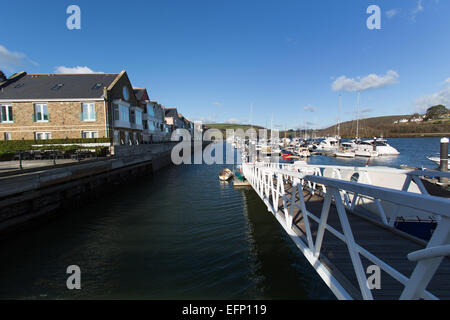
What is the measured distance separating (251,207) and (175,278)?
7486mm

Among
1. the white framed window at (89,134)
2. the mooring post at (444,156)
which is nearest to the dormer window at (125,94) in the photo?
the white framed window at (89,134)

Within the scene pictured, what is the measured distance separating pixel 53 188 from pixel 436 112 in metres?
193

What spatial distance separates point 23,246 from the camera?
8.41 meters

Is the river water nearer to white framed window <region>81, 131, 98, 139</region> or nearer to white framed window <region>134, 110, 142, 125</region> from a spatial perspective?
white framed window <region>81, 131, 98, 139</region>

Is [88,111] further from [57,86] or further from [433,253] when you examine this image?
[433,253]

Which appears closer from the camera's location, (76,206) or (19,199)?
(19,199)

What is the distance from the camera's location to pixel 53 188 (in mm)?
11289

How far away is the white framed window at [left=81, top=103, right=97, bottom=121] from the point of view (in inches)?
980

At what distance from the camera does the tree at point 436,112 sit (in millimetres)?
140625

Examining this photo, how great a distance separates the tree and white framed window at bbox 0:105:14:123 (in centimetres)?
19012

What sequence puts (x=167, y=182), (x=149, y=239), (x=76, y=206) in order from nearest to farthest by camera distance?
(x=149, y=239), (x=76, y=206), (x=167, y=182)

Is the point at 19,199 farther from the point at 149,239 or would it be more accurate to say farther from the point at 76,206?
the point at 149,239

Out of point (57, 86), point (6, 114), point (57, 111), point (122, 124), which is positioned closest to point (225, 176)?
point (122, 124)
